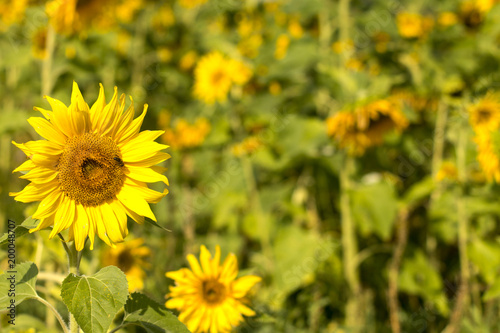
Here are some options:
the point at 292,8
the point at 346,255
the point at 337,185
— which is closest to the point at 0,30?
the point at 292,8

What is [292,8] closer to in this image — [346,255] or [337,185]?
[337,185]

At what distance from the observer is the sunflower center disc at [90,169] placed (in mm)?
1231

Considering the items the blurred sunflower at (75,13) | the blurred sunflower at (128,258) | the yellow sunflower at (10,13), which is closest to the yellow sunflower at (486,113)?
the blurred sunflower at (128,258)

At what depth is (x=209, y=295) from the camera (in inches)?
63.7

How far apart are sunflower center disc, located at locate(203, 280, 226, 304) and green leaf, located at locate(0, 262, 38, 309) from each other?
545 millimetres

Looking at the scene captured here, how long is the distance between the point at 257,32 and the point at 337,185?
6.23 ft

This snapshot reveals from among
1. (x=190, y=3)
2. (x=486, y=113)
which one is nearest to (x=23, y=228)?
(x=486, y=113)

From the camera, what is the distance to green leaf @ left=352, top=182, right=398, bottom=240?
249 cm

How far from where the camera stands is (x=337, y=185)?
9.43ft

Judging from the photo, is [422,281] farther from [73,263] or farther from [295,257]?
[73,263]

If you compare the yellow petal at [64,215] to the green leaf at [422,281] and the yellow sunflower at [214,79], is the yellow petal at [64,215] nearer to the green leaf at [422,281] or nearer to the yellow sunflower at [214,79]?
the green leaf at [422,281]

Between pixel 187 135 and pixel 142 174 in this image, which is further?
pixel 187 135

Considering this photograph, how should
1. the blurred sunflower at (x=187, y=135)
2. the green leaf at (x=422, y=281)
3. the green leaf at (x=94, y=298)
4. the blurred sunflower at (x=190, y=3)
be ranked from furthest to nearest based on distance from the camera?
the blurred sunflower at (x=190, y=3) → the blurred sunflower at (x=187, y=135) → the green leaf at (x=422, y=281) → the green leaf at (x=94, y=298)

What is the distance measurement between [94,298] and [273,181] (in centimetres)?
234
